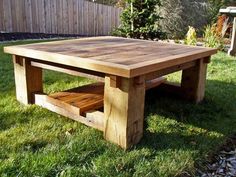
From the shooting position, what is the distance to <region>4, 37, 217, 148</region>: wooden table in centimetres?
227

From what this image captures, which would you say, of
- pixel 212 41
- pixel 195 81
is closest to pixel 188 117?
pixel 195 81

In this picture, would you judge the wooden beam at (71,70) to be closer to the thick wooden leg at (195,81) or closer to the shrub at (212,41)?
the thick wooden leg at (195,81)

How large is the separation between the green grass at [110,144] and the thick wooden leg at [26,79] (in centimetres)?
12

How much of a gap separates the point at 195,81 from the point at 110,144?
1.41 meters

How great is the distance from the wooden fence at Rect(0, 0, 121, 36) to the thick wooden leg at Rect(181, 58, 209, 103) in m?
7.07

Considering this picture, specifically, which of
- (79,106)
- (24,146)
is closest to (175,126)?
(79,106)

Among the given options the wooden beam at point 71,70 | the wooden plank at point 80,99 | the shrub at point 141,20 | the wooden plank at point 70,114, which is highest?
the shrub at point 141,20

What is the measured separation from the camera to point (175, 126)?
111 inches

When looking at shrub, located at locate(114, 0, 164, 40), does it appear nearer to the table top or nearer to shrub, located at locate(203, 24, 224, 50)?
shrub, located at locate(203, 24, 224, 50)

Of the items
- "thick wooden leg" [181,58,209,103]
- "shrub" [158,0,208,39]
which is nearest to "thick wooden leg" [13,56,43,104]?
"thick wooden leg" [181,58,209,103]

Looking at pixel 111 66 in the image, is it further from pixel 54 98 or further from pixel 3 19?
pixel 3 19

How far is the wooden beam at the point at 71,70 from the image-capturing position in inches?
101

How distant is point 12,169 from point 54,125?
77cm

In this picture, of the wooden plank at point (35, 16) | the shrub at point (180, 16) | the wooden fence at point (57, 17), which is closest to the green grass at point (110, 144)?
the wooden fence at point (57, 17)
